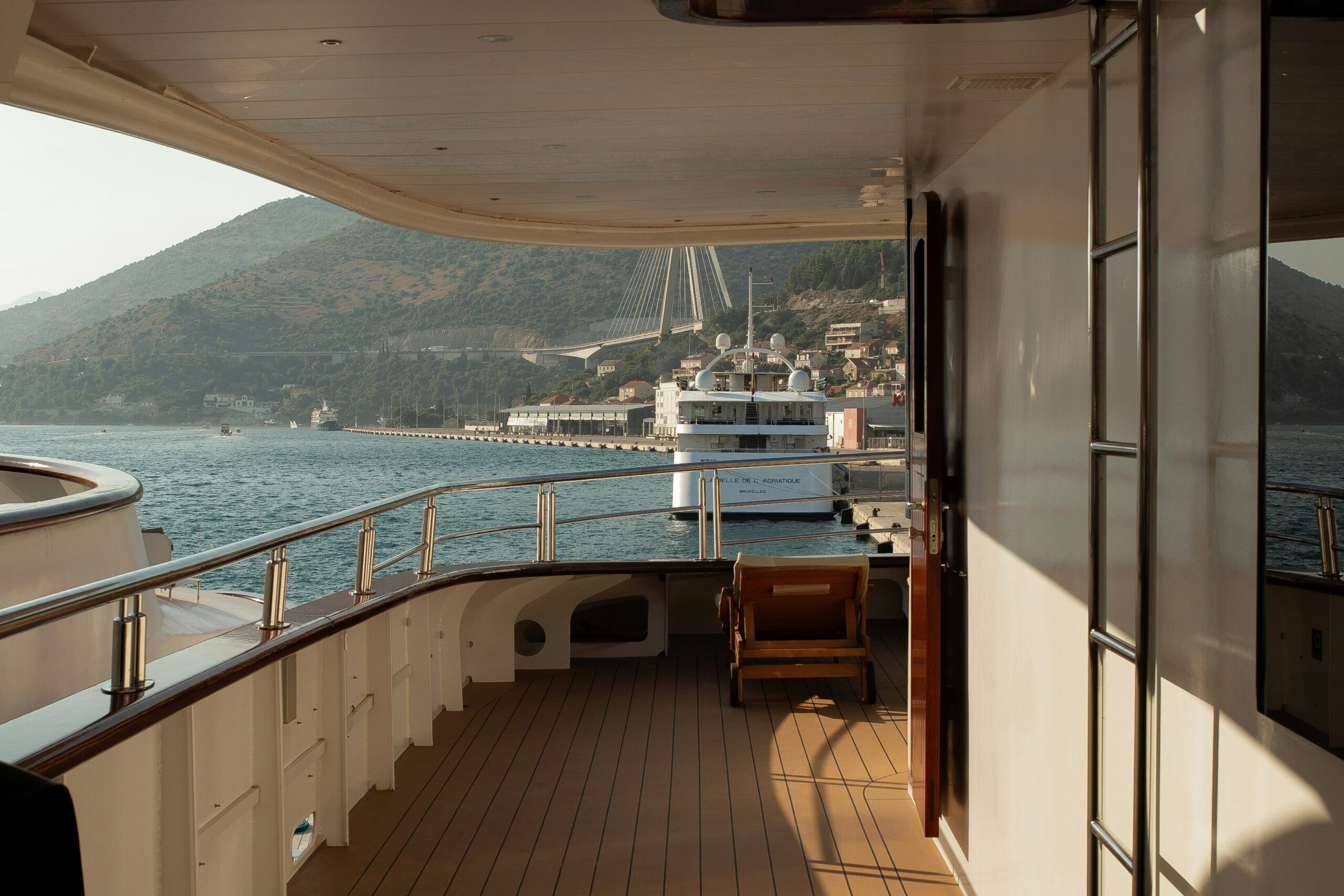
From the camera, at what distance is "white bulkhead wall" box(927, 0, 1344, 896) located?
117 centimetres

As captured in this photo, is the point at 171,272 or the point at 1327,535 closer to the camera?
the point at 1327,535

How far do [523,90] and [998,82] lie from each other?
3.22ft

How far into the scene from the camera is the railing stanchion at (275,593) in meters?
2.48

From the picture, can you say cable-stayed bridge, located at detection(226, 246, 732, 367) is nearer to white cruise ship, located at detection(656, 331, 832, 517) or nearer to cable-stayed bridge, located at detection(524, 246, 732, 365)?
cable-stayed bridge, located at detection(524, 246, 732, 365)

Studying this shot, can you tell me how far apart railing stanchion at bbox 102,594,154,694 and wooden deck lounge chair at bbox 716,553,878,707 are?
259cm

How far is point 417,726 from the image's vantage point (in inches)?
147

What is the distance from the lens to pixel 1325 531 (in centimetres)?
100

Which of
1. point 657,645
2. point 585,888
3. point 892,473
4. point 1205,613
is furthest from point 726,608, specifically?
point 892,473

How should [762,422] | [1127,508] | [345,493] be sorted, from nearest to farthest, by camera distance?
[1127,508], [762,422], [345,493]

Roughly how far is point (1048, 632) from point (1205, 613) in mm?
787

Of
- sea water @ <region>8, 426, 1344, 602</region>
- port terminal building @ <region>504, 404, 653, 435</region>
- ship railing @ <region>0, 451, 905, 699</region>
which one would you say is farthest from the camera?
port terminal building @ <region>504, 404, 653, 435</region>

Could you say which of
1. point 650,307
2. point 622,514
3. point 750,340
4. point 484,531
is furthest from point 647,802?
point 650,307

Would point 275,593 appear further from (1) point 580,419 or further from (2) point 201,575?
(1) point 580,419

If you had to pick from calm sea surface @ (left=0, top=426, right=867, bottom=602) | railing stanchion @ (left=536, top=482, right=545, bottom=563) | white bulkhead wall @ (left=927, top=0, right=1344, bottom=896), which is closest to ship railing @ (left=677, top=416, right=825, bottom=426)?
calm sea surface @ (left=0, top=426, right=867, bottom=602)
